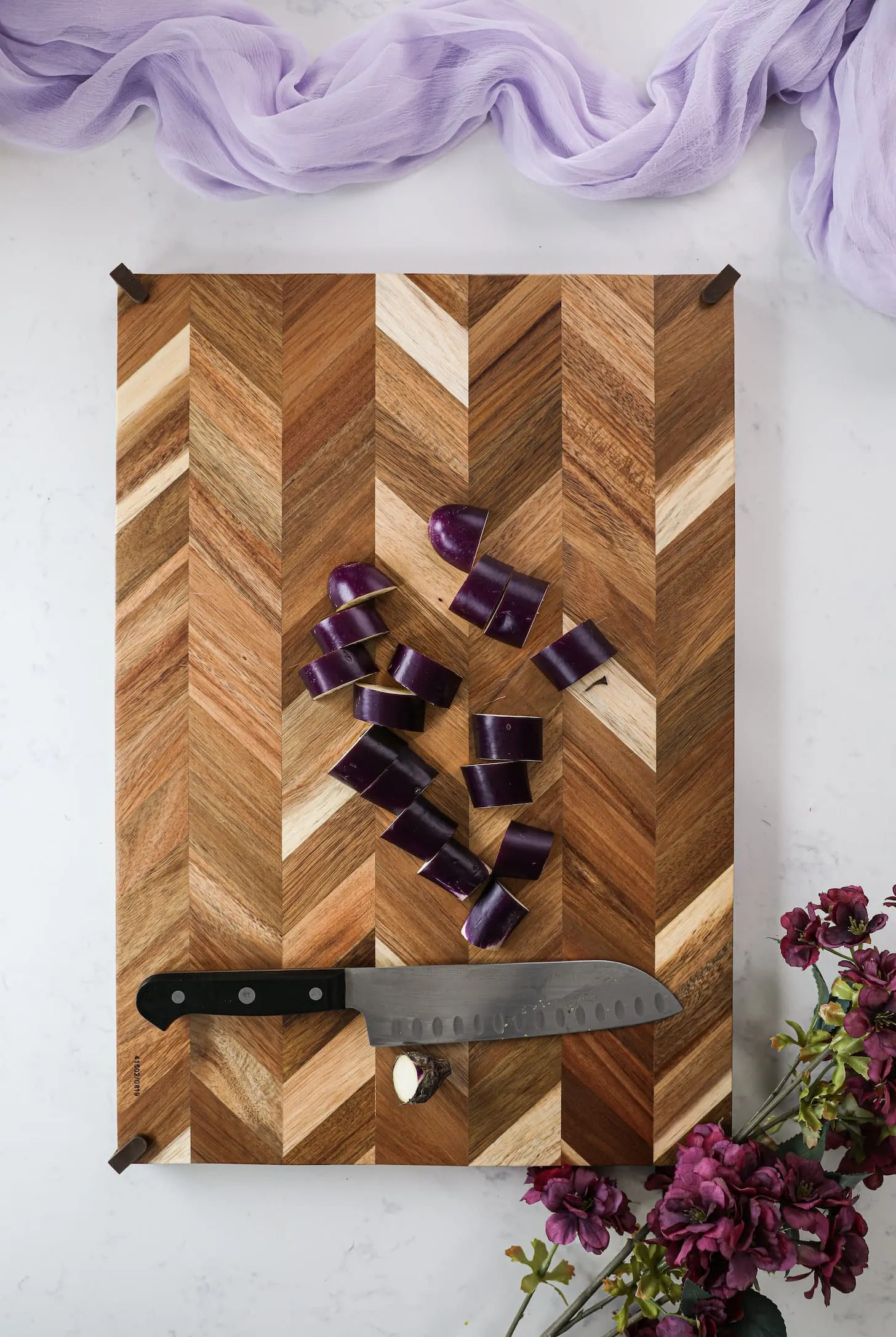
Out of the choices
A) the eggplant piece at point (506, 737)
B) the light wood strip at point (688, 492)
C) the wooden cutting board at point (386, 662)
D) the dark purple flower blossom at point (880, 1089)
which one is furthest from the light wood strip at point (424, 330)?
the dark purple flower blossom at point (880, 1089)

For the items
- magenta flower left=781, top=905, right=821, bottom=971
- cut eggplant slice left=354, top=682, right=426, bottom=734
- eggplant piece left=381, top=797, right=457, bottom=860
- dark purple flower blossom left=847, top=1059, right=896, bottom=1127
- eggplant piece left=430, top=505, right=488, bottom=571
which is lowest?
dark purple flower blossom left=847, top=1059, right=896, bottom=1127

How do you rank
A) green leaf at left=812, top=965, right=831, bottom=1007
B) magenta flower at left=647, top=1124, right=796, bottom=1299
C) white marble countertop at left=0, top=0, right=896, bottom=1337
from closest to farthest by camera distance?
magenta flower at left=647, top=1124, right=796, bottom=1299 → green leaf at left=812, top=965, right=831, bottom=1007 → white marble countertop at left=0, top=0, right=896, bottom=1337

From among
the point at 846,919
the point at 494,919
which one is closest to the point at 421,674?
the point at 494,919

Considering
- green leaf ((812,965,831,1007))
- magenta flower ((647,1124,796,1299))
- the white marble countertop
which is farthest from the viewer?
the white marble countertop

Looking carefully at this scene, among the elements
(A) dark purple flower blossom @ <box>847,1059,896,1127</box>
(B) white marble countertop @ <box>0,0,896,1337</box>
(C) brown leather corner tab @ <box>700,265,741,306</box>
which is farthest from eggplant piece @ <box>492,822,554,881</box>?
(C) brown leather corner tab @ <box>700,265,741,306</box>

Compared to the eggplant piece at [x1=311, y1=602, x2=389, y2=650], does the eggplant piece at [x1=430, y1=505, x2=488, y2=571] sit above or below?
above

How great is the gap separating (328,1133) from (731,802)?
0.56 m

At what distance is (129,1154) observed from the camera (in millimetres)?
903

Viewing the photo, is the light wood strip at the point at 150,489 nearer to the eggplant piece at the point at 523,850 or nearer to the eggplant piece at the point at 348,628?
the eggplant piece at the point at 348,628

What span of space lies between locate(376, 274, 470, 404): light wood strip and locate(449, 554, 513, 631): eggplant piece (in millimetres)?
187

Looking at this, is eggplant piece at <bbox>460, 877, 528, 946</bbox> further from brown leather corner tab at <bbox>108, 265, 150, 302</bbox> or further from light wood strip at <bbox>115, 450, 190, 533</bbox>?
brown leather corner tab at <bbox>108, 265, 150, 302</bbox>

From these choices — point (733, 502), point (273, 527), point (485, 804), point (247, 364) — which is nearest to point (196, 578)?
point (273, 527)

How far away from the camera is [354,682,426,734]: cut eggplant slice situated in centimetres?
88

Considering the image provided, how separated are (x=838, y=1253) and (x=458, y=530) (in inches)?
29.7
